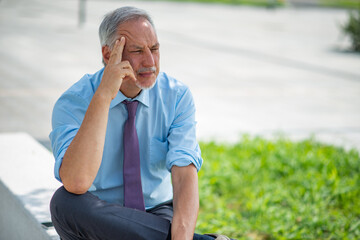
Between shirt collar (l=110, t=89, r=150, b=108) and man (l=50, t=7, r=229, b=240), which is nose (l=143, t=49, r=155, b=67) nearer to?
man (l=50, t=7, r=229, b=240)

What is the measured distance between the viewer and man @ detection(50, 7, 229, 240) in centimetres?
220

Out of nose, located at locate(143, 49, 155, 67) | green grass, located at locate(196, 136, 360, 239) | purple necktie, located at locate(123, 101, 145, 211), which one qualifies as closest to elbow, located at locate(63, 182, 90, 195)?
purple necktie, located at locate(123, 101, 145, 211)

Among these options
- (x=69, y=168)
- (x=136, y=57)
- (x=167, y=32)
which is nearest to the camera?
(x=69, y=168)

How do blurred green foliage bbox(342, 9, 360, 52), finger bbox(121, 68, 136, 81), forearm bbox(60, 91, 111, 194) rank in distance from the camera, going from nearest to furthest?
1. forearm bbox(60, 91, 111, 194)
2. finger bbox(121, 68, 136, 81)
3. blurred green foliage bbox(342, 9, 360, 52)

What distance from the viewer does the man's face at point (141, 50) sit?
7.62ft

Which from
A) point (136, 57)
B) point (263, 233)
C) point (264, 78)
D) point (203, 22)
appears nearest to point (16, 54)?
point (264, 78)

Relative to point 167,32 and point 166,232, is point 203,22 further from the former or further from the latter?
point 166,232

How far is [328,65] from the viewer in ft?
45.3

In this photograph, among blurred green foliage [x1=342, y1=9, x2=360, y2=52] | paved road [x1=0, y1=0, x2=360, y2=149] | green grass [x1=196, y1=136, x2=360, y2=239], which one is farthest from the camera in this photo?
blurred green foliage [x1=342, y1=9, x2=360, y2=52]

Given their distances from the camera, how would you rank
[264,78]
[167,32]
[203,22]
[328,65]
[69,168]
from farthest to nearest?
[203,22]
[167,32]
[328,65]
[264,78]
[69,168]

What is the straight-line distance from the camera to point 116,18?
2332 millimetres

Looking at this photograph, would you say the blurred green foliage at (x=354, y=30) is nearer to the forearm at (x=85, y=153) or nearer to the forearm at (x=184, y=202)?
the forearm at (x=184, y=202)

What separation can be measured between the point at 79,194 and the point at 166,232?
391 mm

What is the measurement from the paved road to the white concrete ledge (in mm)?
2562
